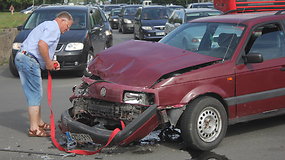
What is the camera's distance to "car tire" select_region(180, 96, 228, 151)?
19.9 ft

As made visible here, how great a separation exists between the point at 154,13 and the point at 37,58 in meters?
17.2

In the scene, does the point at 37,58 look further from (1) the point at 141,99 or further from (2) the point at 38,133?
(1) the point at 141,99

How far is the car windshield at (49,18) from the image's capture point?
1374cm

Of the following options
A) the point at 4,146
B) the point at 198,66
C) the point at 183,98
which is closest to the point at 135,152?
the point at 183,98

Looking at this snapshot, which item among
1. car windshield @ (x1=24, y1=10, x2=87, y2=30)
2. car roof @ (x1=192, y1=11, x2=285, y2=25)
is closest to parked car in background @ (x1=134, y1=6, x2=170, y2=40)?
car windshield @ (x1=24, y1=10, x2=87, y2=30)

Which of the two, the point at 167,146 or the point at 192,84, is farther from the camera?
the point at 167,146

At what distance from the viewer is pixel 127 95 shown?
6105mm

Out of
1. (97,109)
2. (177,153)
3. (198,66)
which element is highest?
(198,66)

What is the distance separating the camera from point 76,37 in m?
12.9

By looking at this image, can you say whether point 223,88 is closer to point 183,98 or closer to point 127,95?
point 183,98

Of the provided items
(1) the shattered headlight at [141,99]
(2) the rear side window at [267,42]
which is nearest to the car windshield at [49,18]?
(2) the rear side window at [267,42]

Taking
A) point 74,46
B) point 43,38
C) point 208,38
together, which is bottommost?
point 74,46

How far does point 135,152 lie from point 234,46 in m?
1.94

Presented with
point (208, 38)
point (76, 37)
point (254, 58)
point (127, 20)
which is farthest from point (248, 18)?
point (127, 20)
